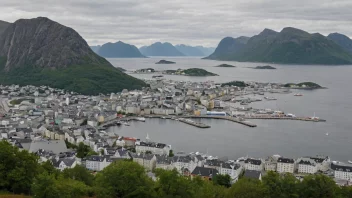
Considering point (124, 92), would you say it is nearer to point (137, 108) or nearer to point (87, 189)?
point (137, 108)

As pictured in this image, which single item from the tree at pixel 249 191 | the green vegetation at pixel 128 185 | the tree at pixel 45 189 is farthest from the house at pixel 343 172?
the tree at pixel 45 189

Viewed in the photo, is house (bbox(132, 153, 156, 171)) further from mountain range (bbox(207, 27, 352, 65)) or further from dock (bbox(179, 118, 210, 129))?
mountain range (bbox(207, 27, 352, 65))

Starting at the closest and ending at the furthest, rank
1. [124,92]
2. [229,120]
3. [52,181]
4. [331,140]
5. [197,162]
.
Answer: [52,181] → [197,162] → [331,140] → [229,120] → [124,92]

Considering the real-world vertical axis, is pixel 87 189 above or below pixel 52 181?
below

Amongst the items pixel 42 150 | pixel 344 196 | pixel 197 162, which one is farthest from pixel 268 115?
pixel 344 196

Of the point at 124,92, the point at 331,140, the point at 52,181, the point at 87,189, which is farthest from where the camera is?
the point at 124,92

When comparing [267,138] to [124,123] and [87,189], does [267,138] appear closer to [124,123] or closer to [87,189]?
[124,123]

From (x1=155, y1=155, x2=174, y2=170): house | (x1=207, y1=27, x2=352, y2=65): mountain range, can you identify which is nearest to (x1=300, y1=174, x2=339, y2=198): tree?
(x1=155, y1=155, x2=174, y2=170): house

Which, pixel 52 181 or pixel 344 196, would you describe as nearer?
pixel 52 181
